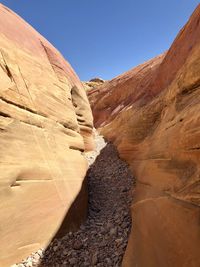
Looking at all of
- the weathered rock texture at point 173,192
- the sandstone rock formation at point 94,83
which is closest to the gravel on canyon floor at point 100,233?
the weathered rock texture at point 173,192

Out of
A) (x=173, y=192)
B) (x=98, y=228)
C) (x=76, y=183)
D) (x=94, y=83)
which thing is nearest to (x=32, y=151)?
(x=76, y=183)

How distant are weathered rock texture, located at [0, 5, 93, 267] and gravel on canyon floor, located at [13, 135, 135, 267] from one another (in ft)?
0.91

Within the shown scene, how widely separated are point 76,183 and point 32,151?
182 cm

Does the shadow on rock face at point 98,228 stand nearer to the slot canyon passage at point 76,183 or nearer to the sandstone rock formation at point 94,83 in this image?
the slot canyon passage at point 76,183

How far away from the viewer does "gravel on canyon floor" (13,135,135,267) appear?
433cm

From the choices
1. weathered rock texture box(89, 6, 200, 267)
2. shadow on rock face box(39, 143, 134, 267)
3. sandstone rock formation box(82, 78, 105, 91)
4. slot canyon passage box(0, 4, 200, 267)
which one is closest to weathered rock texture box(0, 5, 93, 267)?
slot canyon passage box(0, 4, 200, 267)

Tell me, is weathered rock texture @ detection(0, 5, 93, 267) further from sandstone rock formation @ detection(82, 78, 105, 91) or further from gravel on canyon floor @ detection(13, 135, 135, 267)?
sandstone rock formation @ detection(82, 78, 105, 91)

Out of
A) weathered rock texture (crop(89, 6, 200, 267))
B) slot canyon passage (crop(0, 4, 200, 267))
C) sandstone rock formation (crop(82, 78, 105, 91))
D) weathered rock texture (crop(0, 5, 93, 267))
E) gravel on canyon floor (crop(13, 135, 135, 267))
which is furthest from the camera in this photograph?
sandstone rock formation (crop(82, 78, 105, 91))

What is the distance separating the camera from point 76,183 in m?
6.19

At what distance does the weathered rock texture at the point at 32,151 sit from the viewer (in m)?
4.20

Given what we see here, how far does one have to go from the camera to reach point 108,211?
596 centimetres

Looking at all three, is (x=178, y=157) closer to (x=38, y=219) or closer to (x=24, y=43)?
(x=38, y=219)

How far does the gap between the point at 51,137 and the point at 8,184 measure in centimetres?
190

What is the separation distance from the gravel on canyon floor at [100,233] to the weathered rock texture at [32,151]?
28cm
